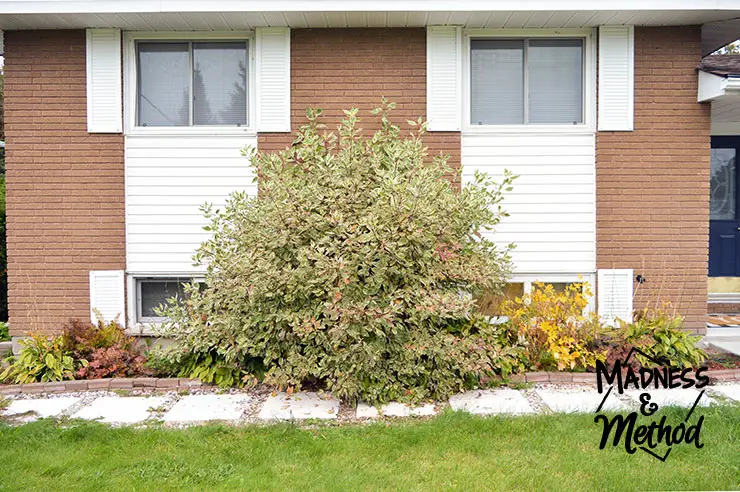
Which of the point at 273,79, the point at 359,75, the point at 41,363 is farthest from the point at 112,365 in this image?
the point at 359,75

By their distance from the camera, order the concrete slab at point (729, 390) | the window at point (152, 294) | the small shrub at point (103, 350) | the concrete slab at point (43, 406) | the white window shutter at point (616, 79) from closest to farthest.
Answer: the concrete slab at point (43, 406), the concrete slab at point (729, 390), the small shrub at point (103, 350), the white window shutter at point (616, 79), the window at point (152, 294)

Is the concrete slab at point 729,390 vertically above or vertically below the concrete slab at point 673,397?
below

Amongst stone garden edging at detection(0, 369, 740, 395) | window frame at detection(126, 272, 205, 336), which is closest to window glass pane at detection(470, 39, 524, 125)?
stone garden edging at detection(0, 369, 740, 395)

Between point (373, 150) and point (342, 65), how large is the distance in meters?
1.52

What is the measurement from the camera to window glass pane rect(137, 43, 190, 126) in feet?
22.6

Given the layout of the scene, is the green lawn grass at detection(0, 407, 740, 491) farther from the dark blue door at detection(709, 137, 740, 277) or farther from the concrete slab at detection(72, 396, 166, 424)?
the dark blue door at detection(709, 137, 740, 277)

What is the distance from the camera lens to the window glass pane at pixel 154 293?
7020 mm

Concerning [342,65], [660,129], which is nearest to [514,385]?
[660,129]

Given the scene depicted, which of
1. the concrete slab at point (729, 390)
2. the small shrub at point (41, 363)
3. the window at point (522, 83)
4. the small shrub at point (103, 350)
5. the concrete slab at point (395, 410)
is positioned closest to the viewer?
the concrete slab at point (395, 410)

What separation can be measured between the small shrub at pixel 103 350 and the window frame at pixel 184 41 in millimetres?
2325

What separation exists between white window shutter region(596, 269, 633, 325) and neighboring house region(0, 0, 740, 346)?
0.02 metres

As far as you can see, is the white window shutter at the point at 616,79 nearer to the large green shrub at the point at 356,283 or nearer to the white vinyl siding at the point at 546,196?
the white vinyl siding at the point at 546,196

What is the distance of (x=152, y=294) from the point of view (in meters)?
7.05

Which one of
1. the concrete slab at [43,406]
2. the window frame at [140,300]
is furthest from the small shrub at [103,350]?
the concrete slab at [43,406]
